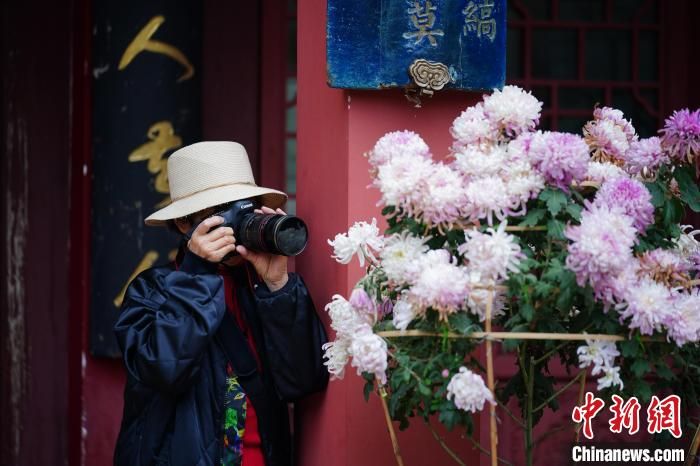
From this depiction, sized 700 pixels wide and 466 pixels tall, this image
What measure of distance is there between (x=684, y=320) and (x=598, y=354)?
0.19 metres

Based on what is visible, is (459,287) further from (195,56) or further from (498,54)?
(195,56)

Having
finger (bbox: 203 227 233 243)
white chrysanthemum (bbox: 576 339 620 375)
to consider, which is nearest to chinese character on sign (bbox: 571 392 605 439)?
white chrysanthemum (bbox: 576 339 620 375)

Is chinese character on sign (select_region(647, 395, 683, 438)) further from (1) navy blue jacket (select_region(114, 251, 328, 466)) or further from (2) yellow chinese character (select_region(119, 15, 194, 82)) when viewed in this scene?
(2) yellow chinese character (select_region(119, 15, 194, 82))

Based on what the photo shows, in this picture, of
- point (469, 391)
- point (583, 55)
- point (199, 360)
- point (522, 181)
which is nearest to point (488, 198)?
point (522, 181)

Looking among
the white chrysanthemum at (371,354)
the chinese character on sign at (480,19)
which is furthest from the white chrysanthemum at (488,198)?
the chinese character on sign at (480,19)

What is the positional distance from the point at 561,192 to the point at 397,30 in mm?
782

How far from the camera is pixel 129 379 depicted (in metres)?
2.87

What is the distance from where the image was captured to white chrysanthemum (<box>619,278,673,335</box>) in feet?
6.84

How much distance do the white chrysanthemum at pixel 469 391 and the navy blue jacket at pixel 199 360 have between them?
0.86 meters

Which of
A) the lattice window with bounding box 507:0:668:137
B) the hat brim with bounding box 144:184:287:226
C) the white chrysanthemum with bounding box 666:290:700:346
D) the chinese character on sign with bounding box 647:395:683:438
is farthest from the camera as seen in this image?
the lattice window with bounding box 507:0:668:137

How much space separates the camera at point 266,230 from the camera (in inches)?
104

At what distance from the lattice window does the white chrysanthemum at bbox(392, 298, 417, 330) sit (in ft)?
8.46

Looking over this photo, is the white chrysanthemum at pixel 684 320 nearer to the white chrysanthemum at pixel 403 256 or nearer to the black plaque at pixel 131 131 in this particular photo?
the white chrysanthemum at pixel 403 256

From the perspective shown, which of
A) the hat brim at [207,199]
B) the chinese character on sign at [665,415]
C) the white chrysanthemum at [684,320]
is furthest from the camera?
the hat brim at [207,199]
